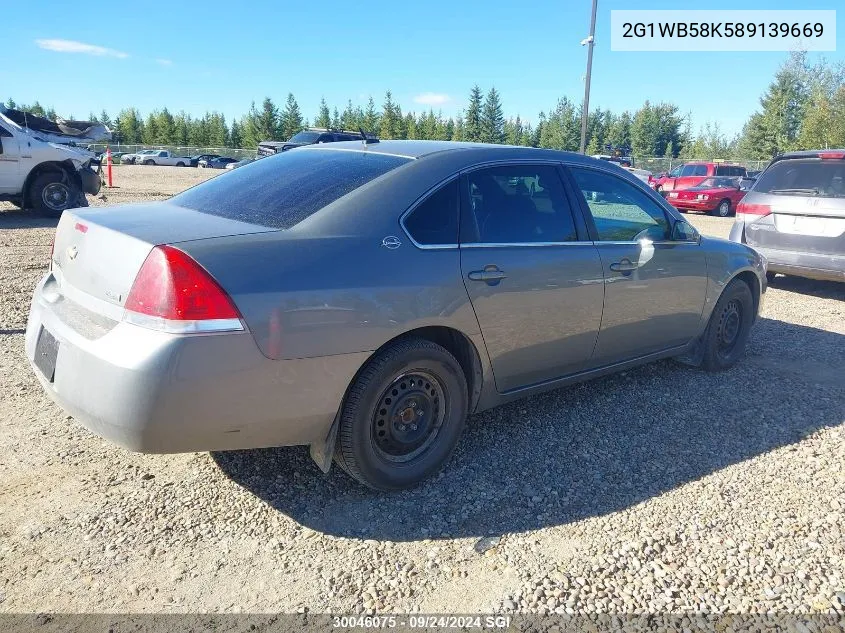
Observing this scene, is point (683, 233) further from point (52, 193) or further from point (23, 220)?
point (23, 220)

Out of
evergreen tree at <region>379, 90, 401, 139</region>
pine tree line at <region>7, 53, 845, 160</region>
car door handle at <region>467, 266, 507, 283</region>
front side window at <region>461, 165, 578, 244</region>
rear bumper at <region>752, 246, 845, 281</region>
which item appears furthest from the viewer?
evergreen tree at <region>379, 90, 401, 139</region>

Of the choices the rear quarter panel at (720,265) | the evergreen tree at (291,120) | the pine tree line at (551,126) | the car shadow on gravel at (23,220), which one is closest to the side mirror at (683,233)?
the rear quarter panel at (720,265)

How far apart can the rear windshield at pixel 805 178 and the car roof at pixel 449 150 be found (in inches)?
195

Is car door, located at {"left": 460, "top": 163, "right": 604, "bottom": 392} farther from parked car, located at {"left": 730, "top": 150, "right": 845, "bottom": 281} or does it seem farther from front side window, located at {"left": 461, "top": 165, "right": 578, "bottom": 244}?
parked car, located at {"left": 730, "top": 150, "right": 845, "bottom": 281}

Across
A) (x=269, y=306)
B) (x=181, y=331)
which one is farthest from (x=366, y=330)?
(x=181, y=331)

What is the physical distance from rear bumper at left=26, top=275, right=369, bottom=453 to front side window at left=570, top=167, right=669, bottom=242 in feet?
6.46

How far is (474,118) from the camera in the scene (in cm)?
6519

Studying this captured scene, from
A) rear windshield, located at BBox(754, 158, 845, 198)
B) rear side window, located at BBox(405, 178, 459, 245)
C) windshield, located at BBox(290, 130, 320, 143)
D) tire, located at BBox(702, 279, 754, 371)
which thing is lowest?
tire, located at BBox(702, 279, 754, 371)

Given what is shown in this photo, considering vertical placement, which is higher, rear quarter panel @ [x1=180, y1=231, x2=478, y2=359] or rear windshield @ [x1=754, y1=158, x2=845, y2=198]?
rear windshield @ [x1=754, y1=158, x2=845, y2=198]

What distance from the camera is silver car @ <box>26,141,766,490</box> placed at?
94.0 inches

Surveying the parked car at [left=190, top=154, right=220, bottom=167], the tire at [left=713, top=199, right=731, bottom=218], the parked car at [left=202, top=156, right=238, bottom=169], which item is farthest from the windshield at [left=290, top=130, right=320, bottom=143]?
the parked car at [left=190, top=154, right=220, bottom=167]

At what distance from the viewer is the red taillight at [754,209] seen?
25.5 ft

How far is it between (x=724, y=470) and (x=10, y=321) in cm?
546

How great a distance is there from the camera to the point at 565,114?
6769 centimetres
